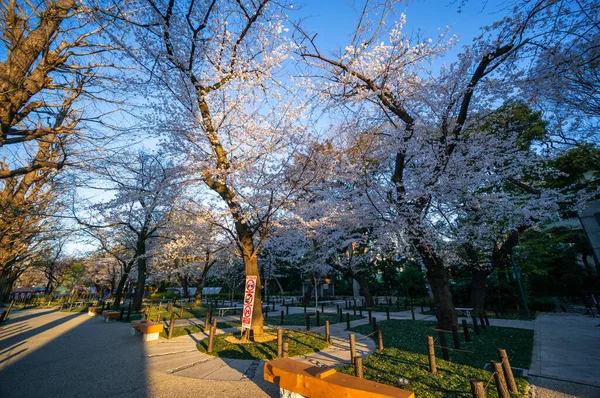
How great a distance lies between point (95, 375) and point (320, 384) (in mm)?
6171

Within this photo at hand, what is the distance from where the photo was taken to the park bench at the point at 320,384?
3.34 meters

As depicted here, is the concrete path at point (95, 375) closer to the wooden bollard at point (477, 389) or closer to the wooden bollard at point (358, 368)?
the wooden bollard at point (358, 368)

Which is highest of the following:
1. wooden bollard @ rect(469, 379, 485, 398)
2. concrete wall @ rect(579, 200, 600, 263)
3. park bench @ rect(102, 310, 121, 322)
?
concrete wall @ rect(579, 200, 600, 263)

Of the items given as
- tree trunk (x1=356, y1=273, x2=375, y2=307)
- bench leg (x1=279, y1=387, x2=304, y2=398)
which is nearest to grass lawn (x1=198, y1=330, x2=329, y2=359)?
bench leg (x1=279, y1=387, x2=304, y2=398)

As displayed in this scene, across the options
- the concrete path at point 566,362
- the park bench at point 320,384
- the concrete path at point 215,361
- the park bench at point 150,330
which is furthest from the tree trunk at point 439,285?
the park bench at point 150,330

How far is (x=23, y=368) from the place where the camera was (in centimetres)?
703

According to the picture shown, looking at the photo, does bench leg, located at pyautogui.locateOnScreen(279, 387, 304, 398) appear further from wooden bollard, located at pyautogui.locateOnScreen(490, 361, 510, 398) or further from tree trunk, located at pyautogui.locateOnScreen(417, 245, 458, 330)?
tree trunk, located at pyautogui.locateOnScreen(417, 245, 458, 330)

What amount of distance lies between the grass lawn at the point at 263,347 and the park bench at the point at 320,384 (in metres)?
3.09

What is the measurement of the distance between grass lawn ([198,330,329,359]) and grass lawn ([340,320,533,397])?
6.50ft

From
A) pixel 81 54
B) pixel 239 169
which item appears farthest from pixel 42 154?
pixel 239 169

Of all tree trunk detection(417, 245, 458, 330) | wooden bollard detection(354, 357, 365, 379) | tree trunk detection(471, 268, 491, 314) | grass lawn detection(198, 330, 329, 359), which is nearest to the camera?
wooden bollard detection(354, 357, 365, 379)

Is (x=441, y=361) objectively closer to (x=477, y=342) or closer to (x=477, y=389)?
(x=477, y=342)

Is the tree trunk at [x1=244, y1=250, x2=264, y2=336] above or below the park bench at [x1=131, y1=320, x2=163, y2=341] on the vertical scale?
above

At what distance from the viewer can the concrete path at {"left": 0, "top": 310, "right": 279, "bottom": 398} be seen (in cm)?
519
